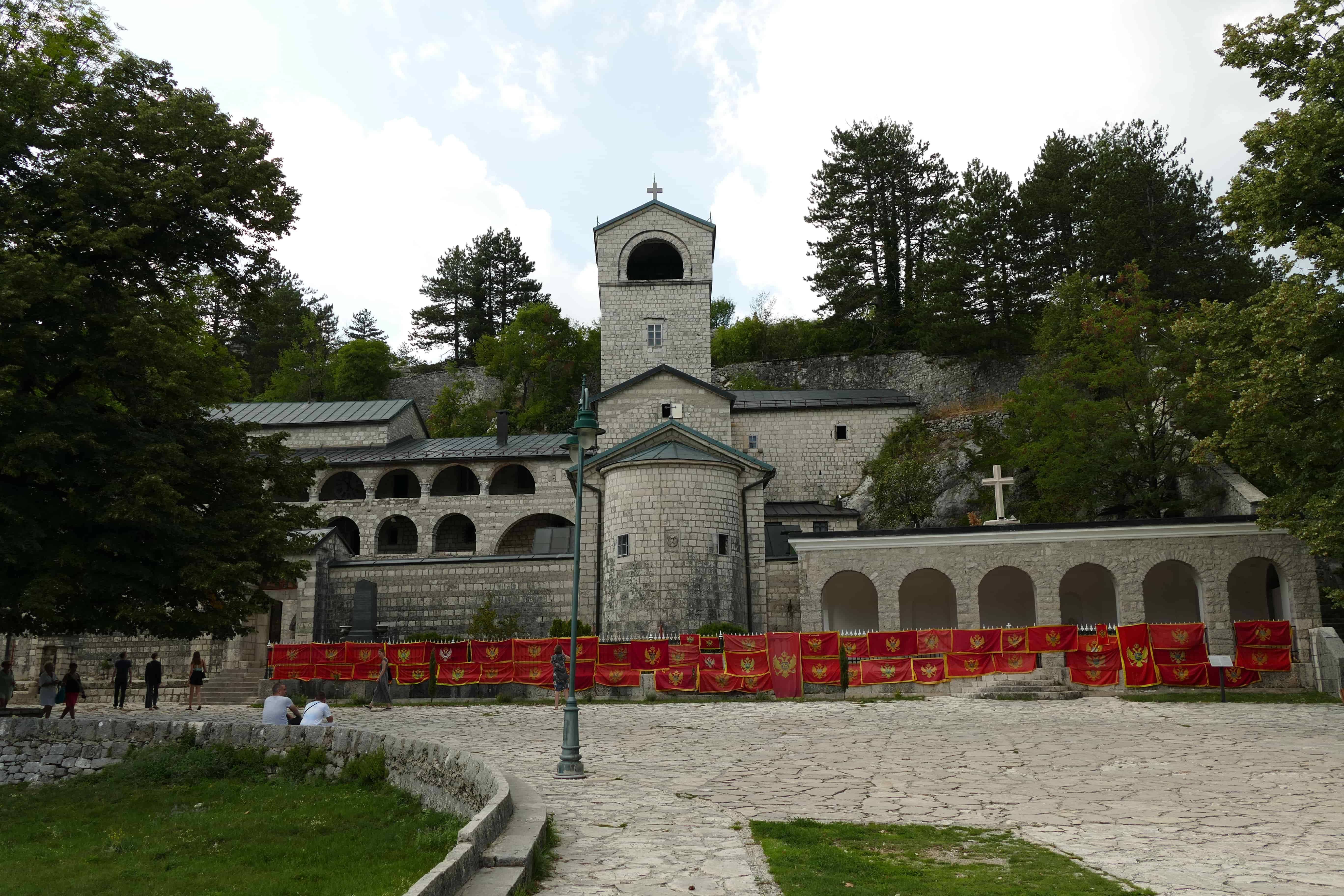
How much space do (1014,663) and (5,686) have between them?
790 inches

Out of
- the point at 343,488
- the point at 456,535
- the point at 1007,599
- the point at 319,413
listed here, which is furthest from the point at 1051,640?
the point at 319,413

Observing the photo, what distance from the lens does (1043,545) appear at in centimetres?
2383

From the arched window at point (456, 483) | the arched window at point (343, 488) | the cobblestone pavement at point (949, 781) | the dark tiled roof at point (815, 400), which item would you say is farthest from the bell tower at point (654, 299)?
the cobblestone pavement at point (949, 781)

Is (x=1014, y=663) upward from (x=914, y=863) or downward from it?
upward

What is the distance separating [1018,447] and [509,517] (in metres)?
19.2

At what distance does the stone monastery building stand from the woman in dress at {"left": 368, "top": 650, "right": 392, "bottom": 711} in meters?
6.43

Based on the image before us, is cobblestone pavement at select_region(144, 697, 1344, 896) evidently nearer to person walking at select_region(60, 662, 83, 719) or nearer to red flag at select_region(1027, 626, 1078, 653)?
red flag at select_region(1027, 626, 1078, 653)

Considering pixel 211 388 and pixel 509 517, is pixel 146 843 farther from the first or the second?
pixel 509 517

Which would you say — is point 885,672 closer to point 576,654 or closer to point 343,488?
point 576,654

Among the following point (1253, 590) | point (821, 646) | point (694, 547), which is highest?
point (694, 547)

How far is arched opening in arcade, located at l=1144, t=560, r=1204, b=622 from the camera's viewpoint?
26.2 metres

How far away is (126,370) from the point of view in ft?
47.3

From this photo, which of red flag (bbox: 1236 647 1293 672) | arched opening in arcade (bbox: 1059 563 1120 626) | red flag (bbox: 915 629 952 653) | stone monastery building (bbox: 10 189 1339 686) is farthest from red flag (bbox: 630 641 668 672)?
arched opening in arcade (bbox: 1059 563 1120 626)

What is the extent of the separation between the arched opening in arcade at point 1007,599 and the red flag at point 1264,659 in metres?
7.52
